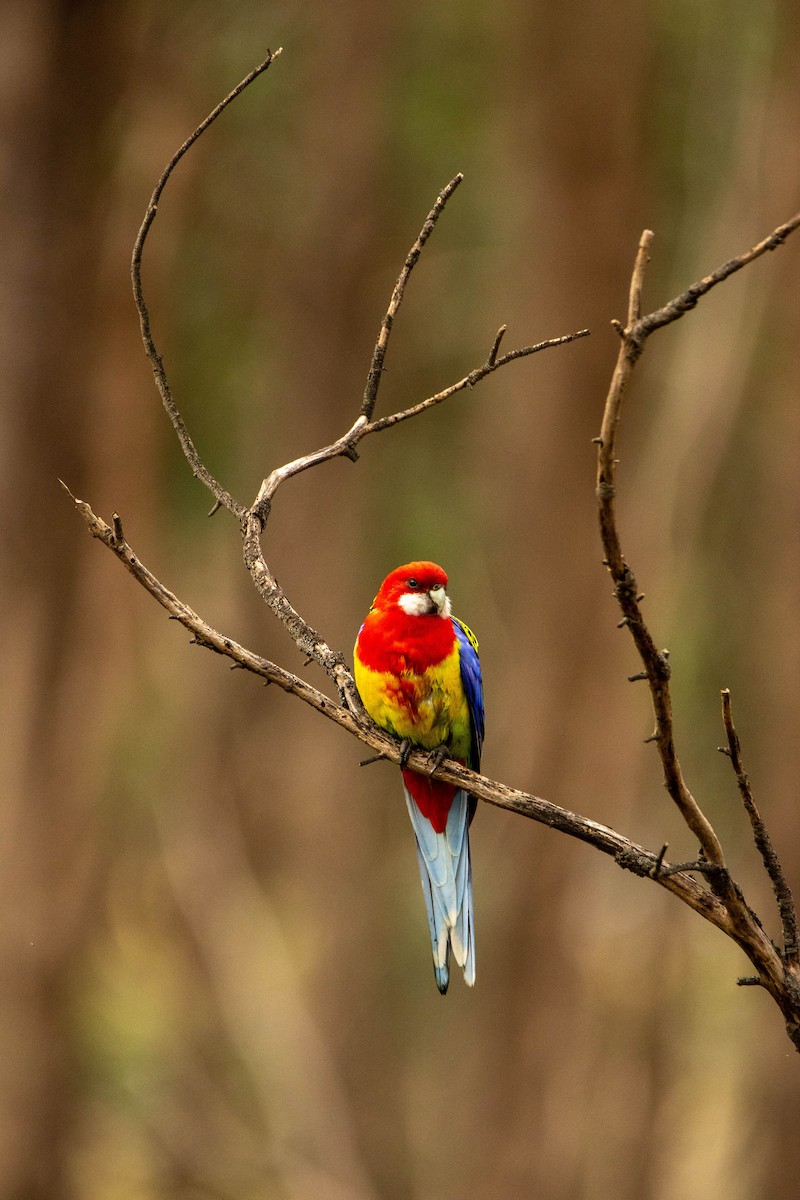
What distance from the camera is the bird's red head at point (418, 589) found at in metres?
4.41

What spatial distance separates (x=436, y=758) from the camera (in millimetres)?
3850

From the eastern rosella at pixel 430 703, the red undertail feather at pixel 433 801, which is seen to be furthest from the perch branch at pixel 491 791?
the red undertail feather at pixel 433 801

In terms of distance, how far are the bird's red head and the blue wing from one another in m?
0.23

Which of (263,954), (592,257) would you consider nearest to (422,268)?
(592,257)

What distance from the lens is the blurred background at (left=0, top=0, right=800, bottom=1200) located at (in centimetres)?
964

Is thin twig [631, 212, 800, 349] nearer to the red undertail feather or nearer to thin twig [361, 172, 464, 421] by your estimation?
thin twig [361, 172, 464, 421]

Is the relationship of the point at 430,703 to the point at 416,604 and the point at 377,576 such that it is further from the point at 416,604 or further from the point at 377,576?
the point at 377,576

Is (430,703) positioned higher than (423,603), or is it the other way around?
(423,603)

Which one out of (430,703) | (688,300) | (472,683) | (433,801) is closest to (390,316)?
(688,300)

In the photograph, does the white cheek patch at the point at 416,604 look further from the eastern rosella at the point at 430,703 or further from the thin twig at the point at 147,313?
the thin twig at the point at 147,313

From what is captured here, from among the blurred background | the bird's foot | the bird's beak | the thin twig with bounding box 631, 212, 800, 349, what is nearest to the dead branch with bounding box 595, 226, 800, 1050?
the thin twig with bounding box 631, 212, 800, 349

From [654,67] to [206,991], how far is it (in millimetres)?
9697

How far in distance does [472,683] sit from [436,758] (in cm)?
81

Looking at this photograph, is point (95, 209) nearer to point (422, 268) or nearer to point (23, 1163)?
point (422, 268)
